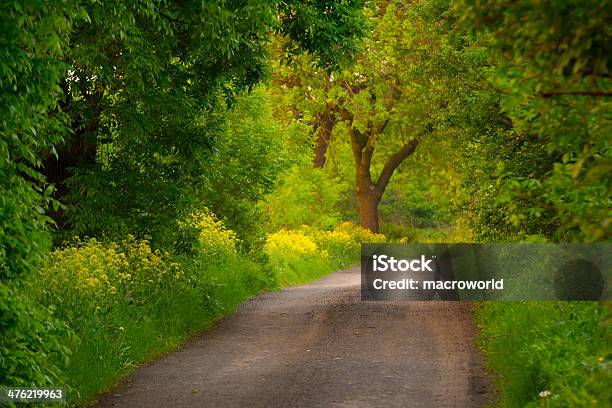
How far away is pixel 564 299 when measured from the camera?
44.2 ft

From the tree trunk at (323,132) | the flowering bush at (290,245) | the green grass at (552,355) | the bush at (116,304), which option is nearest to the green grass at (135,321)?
the bush at (116,304)

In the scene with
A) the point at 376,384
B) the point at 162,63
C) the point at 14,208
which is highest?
the point at 162,63

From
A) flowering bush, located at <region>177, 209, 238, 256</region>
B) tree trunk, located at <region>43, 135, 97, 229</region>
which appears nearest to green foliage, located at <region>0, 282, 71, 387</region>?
tree trunk, located at <region>43, 135, 97, 229</region>

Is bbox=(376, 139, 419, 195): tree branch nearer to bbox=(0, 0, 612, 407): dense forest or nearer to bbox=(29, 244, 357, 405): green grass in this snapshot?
bbox=(0, 0, 612, 407): dense forest

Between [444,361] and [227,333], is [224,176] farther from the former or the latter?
[444,361]

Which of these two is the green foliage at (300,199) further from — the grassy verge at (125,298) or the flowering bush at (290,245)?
the grassy verge at (125,298)

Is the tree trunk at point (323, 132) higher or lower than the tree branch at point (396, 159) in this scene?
higher

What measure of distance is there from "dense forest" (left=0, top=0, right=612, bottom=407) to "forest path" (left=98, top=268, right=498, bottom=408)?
0.50 m

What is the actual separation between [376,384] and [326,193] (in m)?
40.6

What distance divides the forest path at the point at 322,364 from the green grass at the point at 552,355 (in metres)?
0.43

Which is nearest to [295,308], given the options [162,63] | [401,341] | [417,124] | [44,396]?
[401,341]

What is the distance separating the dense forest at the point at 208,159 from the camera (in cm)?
644

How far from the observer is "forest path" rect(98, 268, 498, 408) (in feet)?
35.0

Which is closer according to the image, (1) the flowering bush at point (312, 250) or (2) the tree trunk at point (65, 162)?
(2) the tree trunk at point (65, 162)
